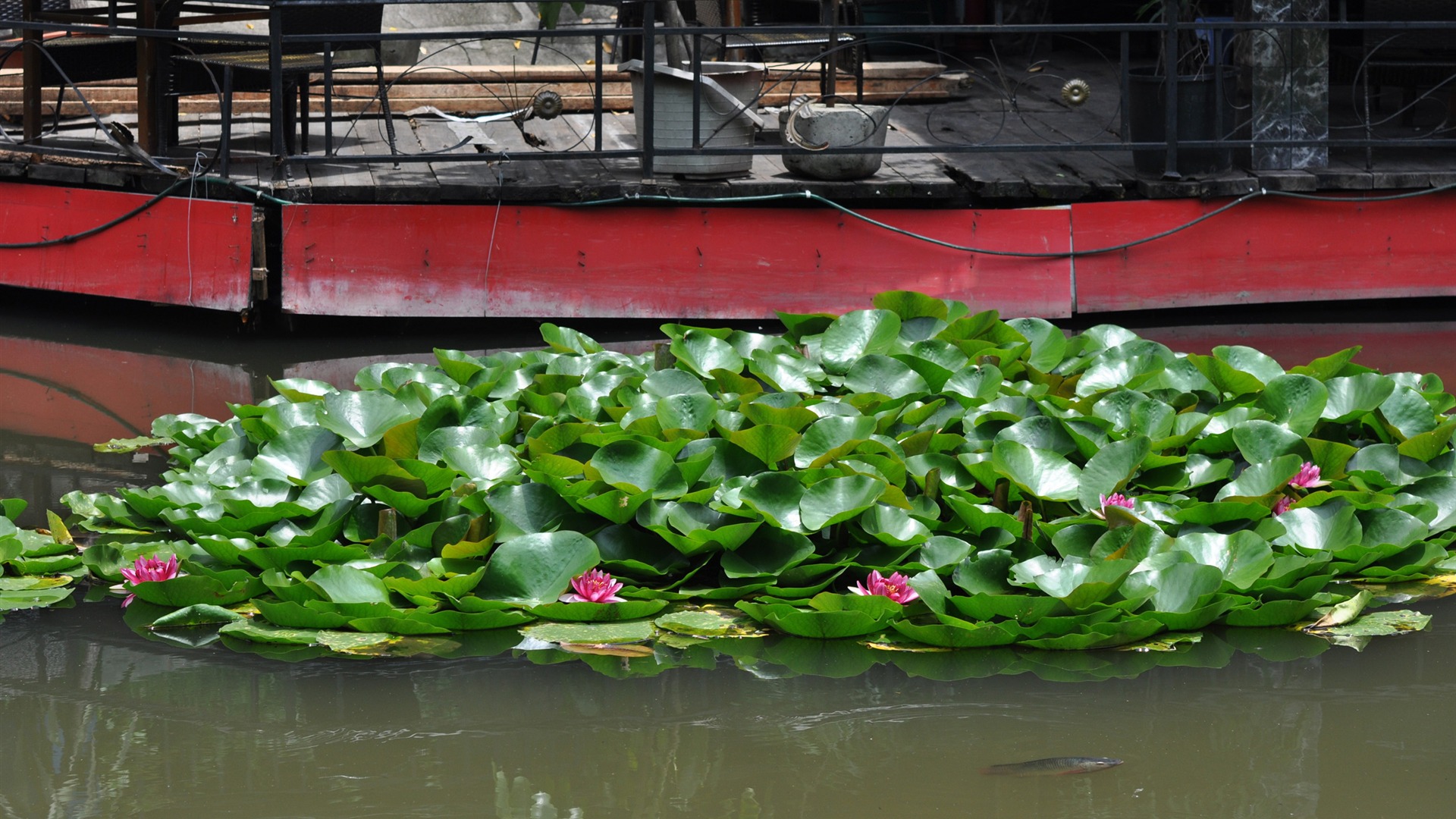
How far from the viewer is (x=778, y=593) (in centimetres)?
320

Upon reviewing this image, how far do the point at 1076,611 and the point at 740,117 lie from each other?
331 centimetres

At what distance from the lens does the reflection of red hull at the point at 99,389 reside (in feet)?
15.8

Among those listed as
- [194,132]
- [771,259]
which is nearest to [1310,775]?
[771,259]

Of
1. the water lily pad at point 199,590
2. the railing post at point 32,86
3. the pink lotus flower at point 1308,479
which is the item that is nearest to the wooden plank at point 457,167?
the railing post at point 32,86

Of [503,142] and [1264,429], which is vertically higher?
[503,142]

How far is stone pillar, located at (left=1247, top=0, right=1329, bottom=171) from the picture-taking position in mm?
6398

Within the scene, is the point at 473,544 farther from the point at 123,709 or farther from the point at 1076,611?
the point at 1076,611

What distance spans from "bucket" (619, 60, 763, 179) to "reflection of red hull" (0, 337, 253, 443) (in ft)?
6.02

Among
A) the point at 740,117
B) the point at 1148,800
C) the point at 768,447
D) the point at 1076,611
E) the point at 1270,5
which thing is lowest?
the point at 1148,800

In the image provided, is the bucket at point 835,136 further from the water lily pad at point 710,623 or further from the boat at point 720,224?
the water lily pad at point 710,623

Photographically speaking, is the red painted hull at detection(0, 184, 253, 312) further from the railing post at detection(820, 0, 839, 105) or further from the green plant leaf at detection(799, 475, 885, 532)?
the green plant leaf at detection(799, 475, 885, 532)

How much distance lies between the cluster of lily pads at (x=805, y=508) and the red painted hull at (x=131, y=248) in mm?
1782

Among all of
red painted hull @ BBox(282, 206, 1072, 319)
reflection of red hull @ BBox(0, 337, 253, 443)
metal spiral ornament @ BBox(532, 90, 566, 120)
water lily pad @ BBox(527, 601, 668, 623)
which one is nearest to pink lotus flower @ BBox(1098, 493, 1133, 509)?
water lily pad @ BBox(527, 601, 668, 623)

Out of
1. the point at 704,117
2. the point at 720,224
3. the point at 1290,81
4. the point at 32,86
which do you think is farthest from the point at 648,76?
the point at 1290,81
